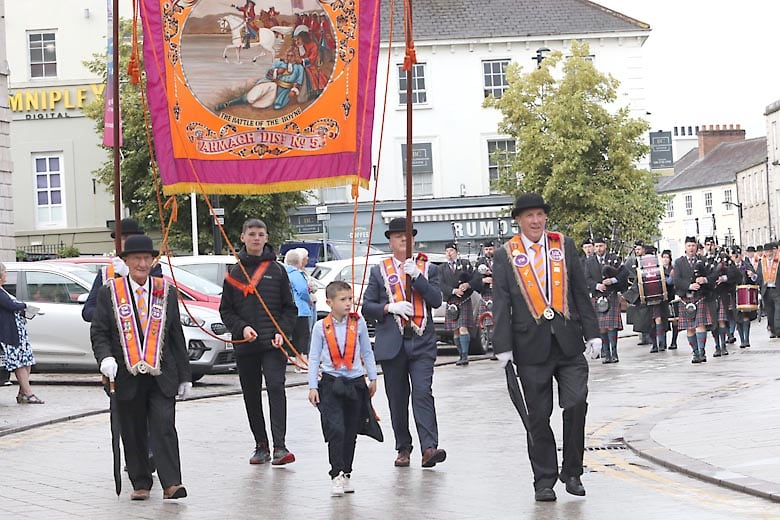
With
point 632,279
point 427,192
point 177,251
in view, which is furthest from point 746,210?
point 632,279

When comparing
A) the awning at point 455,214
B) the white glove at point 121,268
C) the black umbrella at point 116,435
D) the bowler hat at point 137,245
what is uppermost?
the awning at point 455,214

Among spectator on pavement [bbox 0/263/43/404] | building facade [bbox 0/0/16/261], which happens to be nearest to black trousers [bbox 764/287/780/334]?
spectator on pavement [bbox 0/263/43/404]

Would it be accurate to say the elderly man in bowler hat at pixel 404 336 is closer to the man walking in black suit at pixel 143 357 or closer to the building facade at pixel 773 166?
the man walking in black suit at pixel 143 357

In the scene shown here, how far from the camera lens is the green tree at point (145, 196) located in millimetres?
44375

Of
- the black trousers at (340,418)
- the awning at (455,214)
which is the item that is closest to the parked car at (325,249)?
the awning at (455,214)

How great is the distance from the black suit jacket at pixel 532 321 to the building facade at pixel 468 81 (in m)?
42.2

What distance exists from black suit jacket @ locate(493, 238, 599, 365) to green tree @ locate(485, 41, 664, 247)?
36.0 metres

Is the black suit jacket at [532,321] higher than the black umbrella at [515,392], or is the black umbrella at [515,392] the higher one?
the black suit jacket at [532,321]

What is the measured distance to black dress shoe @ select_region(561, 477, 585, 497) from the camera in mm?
9680

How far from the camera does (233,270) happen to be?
12242 mm

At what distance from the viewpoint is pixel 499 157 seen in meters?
50.5

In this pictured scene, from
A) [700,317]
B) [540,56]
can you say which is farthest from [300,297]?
[540,56]

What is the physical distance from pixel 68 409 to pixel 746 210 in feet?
250

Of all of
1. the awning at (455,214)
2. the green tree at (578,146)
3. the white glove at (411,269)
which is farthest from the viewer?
the awning at (455,214)
